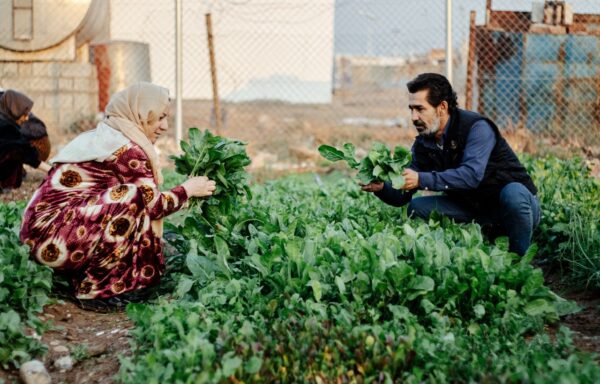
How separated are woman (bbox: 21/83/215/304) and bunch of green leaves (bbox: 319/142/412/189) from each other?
79cm

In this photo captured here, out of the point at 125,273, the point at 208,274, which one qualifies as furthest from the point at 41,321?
the point at 208,274

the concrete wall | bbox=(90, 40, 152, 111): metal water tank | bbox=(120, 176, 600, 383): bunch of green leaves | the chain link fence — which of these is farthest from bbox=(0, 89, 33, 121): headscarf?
bbox=(120, 176, 600, 383): bunch of green leaves

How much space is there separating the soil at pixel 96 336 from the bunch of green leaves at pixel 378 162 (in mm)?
1169

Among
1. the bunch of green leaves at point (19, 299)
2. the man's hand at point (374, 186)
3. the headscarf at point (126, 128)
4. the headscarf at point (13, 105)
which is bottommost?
the bunch of green leaves at point (19, 299)

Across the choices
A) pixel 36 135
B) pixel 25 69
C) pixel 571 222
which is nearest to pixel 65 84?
pixel 25 69

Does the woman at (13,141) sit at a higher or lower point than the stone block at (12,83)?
lower

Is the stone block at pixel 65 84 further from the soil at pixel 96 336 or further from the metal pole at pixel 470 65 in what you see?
the soil at pixel 96 336

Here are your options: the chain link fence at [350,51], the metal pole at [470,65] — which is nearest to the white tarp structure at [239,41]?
the chain link fence at [350,51]

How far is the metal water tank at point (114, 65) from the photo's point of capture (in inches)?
441

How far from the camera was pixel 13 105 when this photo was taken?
7.44 metres

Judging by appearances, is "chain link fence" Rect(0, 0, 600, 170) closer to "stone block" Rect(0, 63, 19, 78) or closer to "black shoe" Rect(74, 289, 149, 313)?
"stone block" Rect(0, 63, 19, 78)

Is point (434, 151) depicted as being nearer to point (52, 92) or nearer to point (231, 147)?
point (231, 147)

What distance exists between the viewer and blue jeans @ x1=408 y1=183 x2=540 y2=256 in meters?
4.36

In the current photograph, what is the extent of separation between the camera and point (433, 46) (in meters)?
10.9
